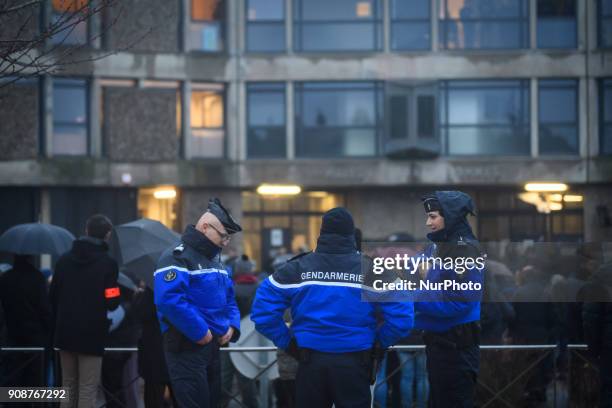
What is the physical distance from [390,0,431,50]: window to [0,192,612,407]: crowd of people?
53.8 ft

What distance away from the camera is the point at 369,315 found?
7254 mm

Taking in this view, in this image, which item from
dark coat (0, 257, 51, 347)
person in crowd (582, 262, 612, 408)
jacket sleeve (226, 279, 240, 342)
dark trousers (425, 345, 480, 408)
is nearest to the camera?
dark trousers (425, 345, 480, 408)

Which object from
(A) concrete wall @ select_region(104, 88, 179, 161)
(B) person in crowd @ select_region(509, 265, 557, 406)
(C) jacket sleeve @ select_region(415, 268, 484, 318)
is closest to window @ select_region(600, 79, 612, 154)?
(A) concrete wall @ select_region(104, 88, 179, 161)

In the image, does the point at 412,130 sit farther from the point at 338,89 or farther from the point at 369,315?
the point at 369,315

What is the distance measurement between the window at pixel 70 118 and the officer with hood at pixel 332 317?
2199cm

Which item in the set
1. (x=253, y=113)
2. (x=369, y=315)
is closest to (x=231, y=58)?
(x=253, y=113)

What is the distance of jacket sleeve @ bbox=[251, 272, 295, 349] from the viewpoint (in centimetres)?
734

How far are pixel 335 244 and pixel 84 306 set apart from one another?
3.25 metres

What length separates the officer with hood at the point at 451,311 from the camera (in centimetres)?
782

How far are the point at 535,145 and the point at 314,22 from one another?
24.0 feet

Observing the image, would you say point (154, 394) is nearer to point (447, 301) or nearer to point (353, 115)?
point (447, 301)

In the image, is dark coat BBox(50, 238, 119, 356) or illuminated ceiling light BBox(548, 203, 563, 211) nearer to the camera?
dark coat BBox(50, 238, 119, 356)

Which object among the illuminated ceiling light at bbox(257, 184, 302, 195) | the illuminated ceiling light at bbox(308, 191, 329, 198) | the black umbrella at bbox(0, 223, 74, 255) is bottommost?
the black umbrella at bbox(0, 223, 74, 255)

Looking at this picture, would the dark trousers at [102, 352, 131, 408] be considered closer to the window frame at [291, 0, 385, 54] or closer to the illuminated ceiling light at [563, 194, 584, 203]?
the window frame at [291, 0, 385, 54]
